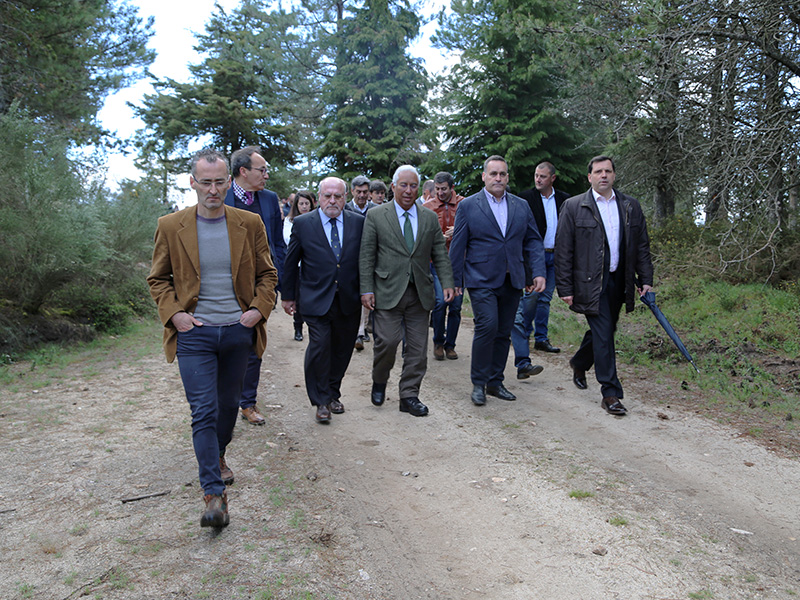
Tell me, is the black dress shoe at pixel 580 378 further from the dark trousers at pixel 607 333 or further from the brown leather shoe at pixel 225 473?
the brown leather shoe at pixel 225 473

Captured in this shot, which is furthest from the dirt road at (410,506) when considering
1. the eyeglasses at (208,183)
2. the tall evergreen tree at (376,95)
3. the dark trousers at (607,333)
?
the tall evergreen tree at (376,95)

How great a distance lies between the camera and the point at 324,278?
20.6 feet

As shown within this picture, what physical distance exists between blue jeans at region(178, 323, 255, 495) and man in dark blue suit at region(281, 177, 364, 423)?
2023 millimetres

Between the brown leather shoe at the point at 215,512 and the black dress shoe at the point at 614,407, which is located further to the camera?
the black dress shoe at the point at 614,407

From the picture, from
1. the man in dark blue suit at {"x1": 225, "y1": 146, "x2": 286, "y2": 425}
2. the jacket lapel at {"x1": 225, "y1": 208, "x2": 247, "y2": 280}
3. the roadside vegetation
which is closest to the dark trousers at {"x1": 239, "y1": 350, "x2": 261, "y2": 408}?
the man in dark blue suit at {"x1": 225, "y1": 146, "x2": 286, "y2": 425}

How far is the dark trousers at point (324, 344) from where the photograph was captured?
248 inches

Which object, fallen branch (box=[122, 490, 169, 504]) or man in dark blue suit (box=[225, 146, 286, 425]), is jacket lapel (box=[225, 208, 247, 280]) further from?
man in dark blue suit (box=[225, 146, 286, 425])

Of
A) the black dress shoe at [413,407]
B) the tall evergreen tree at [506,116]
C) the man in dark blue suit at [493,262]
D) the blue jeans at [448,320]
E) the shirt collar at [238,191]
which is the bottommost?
the black dress shoe at [413,407]

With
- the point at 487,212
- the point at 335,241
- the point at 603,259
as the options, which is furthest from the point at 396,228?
the point at 603,259

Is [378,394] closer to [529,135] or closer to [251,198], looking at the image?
[251,198]

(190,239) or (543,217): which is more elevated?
(543,217)

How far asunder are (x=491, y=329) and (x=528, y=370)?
1.12 meters

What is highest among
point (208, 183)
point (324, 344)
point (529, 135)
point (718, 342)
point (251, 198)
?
point (529, 135)

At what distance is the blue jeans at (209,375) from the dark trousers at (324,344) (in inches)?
76.9
